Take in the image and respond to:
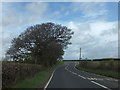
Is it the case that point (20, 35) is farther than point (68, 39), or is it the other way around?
point (68, 39)

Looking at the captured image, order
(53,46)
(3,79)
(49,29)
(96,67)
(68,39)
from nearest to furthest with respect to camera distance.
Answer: (3,79), (96,67), (53,46), (49,29), (68,39)

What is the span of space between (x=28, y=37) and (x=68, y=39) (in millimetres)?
17061

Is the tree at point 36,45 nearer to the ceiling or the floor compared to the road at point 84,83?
nearer to the ceiling

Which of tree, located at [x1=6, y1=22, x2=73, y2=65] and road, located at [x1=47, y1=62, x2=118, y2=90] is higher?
tree, located at [x1=6, y1=22, x2=73, y2=65]

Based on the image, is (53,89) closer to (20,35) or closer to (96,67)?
(96,67)

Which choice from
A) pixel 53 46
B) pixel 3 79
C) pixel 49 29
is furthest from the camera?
pixel 49 29

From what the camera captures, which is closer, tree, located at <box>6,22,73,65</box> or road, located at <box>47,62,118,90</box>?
road, located at <box>47,62,118,90</box>

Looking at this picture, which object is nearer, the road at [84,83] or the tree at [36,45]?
the road at [84,83]

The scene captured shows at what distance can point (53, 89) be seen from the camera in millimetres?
21500

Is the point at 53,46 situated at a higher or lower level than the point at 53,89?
higher

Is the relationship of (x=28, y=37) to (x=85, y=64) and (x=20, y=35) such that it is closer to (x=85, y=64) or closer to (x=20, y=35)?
(x=20, y=35)

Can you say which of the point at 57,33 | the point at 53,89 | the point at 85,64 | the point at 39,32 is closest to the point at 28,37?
the point at 39,32

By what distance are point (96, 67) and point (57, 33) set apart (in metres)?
22.5

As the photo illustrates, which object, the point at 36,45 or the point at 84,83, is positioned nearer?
the point at 84,83
